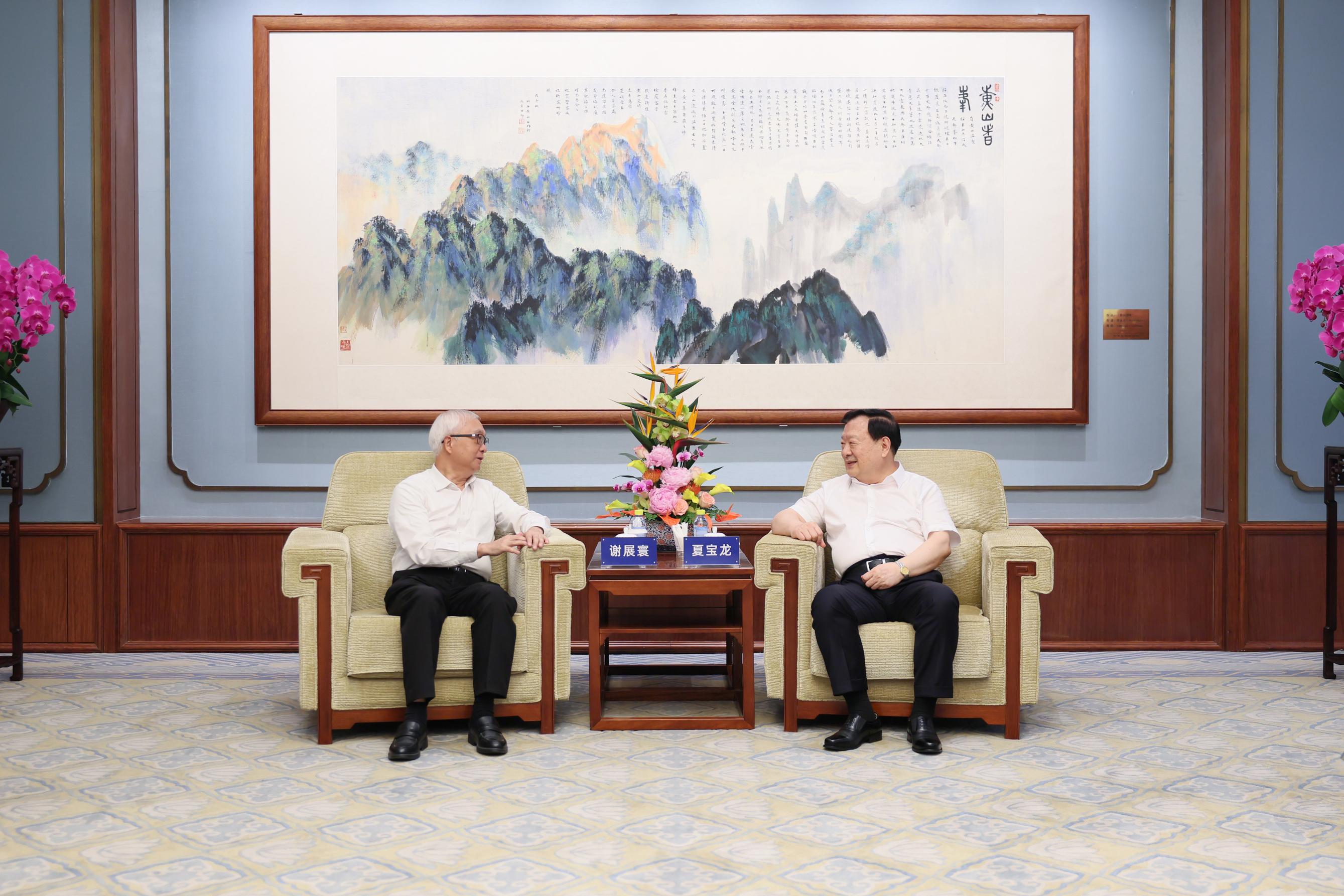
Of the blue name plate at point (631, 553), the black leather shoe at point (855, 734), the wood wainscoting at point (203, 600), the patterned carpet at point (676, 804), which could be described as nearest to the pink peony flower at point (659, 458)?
the blue name plate at point (631, 553)

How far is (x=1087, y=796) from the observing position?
8.66ft

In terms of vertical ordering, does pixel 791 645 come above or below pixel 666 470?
below

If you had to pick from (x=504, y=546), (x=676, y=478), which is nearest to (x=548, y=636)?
(x=504, y=546)

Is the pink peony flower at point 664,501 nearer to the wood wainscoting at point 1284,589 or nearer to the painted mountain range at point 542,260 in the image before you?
the painted mountain range at point 542,260

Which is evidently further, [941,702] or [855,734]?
[941,702]

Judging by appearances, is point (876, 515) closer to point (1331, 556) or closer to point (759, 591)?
point (759, 591)

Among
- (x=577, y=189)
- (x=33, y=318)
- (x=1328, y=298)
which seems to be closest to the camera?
(x=1328, y=298)

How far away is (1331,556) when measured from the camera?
406 cm

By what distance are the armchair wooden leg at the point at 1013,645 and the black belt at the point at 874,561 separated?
35 centimetres

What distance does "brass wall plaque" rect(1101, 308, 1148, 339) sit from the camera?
460 centimetres

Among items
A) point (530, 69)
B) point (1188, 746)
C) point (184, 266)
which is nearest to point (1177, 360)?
point (1188, 746)

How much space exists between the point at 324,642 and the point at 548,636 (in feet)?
2.24

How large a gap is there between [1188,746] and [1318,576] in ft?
6.06

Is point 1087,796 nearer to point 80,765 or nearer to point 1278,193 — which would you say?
point 80,765
